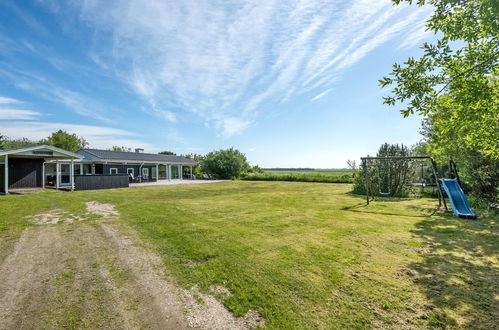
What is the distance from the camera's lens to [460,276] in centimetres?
318

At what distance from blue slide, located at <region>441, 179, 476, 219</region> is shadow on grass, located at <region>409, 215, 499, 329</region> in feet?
4.96

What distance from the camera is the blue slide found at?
23.7ft

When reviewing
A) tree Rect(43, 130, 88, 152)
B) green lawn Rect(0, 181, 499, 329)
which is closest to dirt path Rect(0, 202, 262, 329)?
green lawn Rect(0, 181, 499, 329)

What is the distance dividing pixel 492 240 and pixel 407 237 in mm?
1881

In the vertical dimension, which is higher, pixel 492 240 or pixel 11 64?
pixel 11 64

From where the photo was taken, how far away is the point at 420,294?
2.70m

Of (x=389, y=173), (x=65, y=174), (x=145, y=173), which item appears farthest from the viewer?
(x=145, y=173)

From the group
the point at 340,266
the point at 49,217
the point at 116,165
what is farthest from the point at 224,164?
the point at 340,266

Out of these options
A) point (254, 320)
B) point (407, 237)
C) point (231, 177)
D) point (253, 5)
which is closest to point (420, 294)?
point (254, 320)

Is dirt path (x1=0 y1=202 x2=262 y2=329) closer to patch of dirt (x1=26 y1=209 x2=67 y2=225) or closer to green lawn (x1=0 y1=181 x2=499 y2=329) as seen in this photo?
green lawn (x1=0 y1=181 x2=499 y2=329)

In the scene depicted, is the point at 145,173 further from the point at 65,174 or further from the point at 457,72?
the point at 457,72

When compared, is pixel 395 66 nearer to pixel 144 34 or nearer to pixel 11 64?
pixel 144 34

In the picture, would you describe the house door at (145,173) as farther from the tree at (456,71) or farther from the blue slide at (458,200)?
the blue slide at (458,200)

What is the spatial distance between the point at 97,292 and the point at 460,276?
537 centimetres
